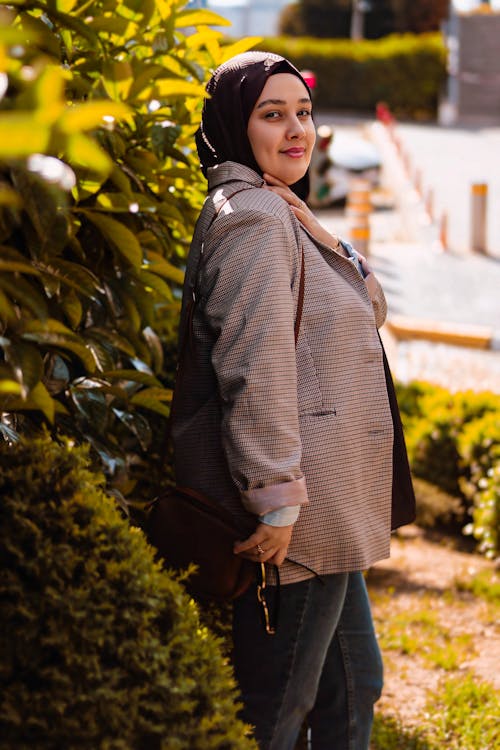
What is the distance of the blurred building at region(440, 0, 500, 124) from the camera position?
4025 centimetres

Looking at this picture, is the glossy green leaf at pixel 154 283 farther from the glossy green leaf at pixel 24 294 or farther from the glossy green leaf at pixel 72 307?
the glossy green leaf at pixel 24 294

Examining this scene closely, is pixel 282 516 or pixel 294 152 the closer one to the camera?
pixel 282 516

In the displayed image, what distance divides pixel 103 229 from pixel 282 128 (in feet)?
1.50

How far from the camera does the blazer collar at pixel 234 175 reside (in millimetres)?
2406

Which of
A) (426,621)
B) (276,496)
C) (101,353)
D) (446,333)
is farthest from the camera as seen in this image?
(446,333)

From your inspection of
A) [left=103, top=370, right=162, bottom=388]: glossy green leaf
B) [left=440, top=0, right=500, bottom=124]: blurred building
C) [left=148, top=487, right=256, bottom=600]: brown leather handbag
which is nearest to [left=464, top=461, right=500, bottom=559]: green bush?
[left=103, top=370, right=162, bottom=388]: glossy green leaf

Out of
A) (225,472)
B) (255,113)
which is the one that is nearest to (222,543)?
(225,472)

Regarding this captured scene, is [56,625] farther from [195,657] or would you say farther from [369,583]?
[369,583]

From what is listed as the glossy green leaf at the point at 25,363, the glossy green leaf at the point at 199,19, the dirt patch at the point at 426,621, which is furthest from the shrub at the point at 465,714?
the glossy green leaf at the point at 199,19

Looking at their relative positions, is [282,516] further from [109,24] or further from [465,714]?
[465,714]

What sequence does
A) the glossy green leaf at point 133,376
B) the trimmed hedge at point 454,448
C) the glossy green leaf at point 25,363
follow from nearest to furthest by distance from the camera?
the glossy green leaf at point 25,363 < the glossy green leaf at point 133,376 < the trimmed hedge at point 454,448

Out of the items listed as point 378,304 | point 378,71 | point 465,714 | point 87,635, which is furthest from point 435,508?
point 378,71

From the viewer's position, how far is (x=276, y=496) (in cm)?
217

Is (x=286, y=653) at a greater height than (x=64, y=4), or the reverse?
(x=64, y=4)
